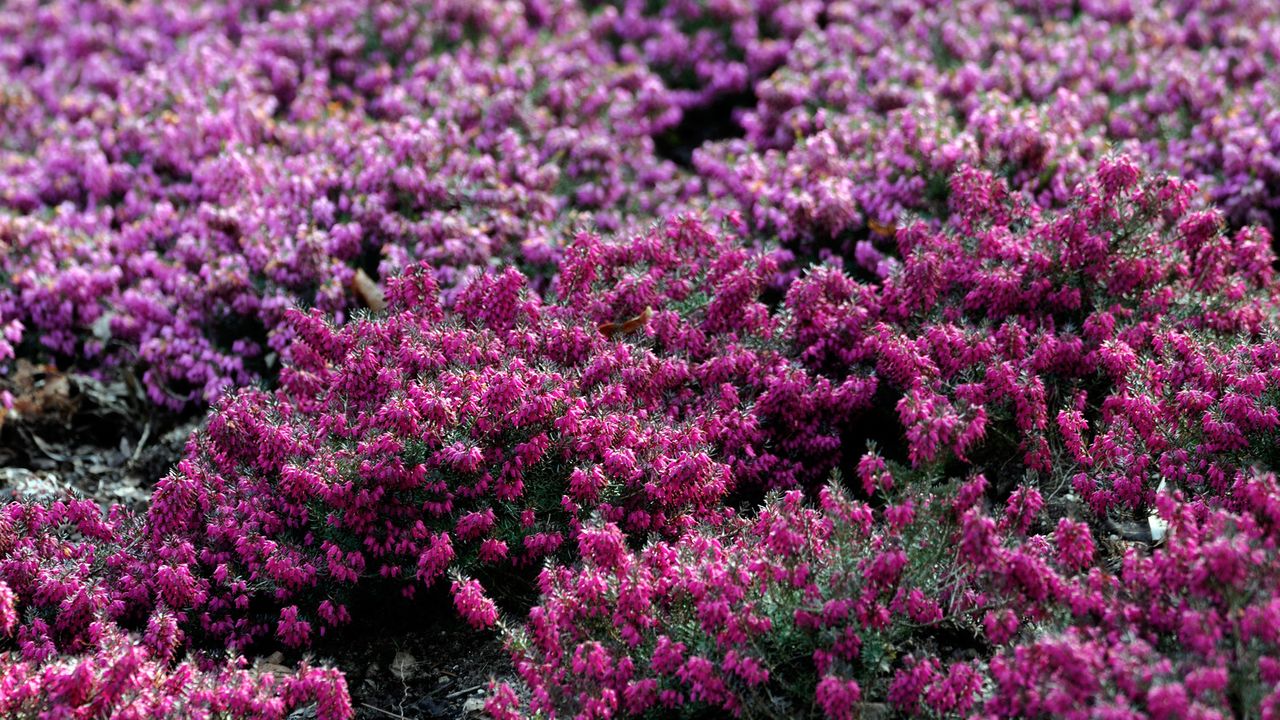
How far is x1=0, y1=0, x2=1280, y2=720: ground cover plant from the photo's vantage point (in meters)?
3.81

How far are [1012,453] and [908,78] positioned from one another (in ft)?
12.8

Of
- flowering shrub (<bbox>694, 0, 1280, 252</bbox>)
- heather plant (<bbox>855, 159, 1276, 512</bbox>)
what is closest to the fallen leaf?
flowering shrub (<bbox>694, 0, 1280, 252</bbox>)

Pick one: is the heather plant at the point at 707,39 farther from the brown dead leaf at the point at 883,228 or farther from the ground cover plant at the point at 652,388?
the brown dead leaf at the point at 883,228

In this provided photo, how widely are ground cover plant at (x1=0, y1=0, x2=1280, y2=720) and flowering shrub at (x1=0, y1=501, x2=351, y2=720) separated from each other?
0.02 m

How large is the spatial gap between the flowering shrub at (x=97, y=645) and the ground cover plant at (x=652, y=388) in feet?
0.06

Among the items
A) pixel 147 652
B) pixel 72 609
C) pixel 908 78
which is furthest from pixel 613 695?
pixel 908 78

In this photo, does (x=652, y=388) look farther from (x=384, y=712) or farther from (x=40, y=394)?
(x=40, y=394)

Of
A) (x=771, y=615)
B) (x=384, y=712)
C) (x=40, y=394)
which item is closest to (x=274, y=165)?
(x=40, y=394)

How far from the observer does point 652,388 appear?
16.2ft

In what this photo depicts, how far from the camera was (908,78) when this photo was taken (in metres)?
8.15

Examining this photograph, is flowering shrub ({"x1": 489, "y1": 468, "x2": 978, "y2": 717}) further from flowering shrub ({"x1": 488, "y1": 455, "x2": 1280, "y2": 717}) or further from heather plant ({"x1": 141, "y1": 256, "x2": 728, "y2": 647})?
heather plant ({"x1": 141, "y1": 256, "x2": 728, "y2": 647})

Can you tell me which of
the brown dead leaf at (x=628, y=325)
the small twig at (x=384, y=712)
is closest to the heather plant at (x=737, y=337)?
the brown dead leaf at (x=628, y=325)

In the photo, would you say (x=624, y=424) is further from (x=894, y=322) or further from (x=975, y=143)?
(x=975, y=143)

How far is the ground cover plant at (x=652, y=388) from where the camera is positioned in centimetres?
381
